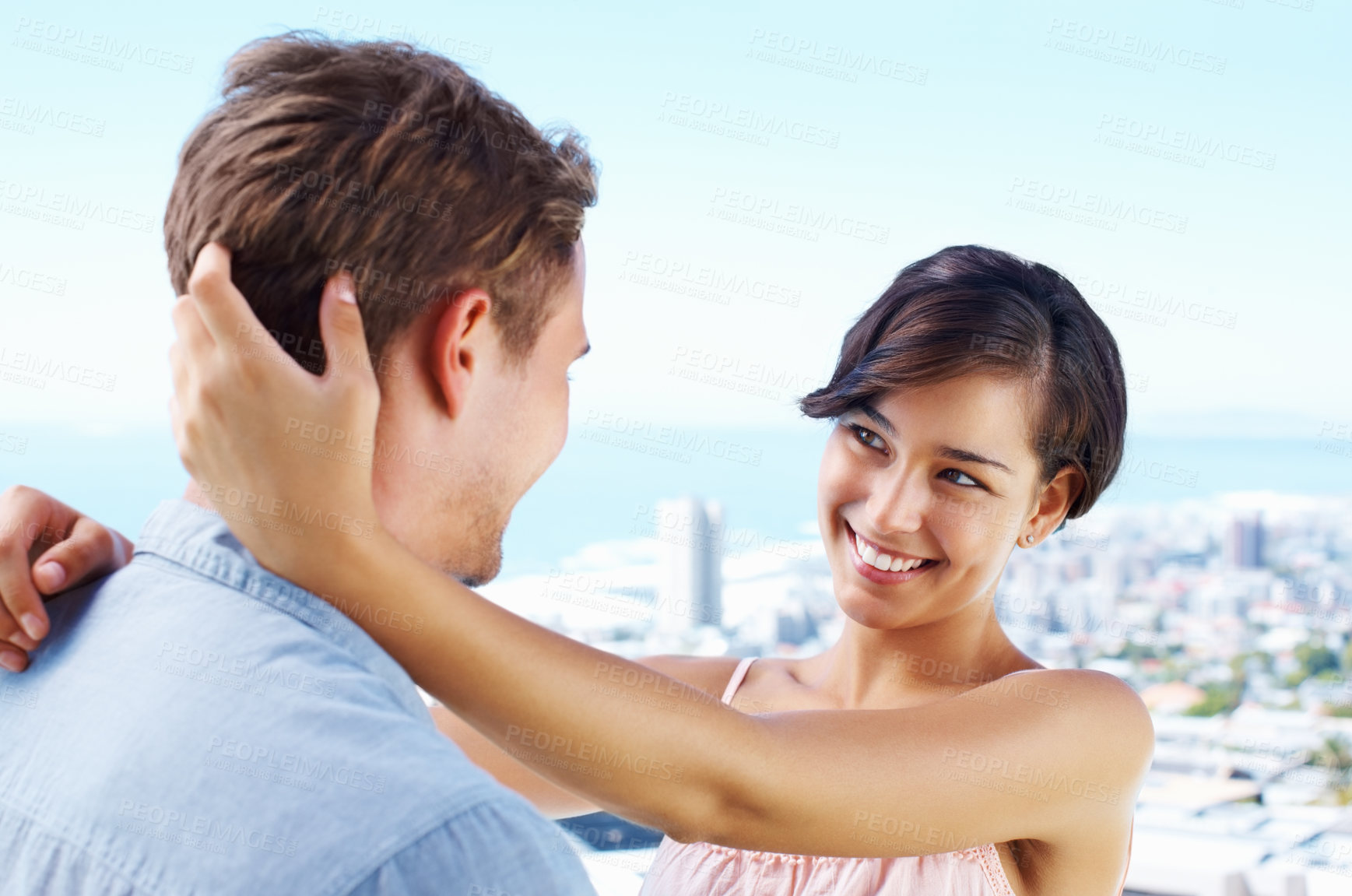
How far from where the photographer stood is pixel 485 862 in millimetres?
660

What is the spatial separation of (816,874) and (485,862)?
89 centimetres

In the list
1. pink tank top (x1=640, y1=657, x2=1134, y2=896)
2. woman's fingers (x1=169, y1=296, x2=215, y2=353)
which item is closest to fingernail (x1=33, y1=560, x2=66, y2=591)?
woman's fingers (x1=169, y1=296, x2=215, y2=353)

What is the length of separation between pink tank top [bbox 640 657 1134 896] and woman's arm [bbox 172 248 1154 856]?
103 millimetres

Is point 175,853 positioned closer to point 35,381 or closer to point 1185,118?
point 35,381

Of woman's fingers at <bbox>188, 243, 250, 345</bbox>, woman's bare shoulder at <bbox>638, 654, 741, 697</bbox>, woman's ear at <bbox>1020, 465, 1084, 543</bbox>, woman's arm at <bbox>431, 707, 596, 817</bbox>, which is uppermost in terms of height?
woman's fingers at <bbox>188, 243, 250, 345</bbox>

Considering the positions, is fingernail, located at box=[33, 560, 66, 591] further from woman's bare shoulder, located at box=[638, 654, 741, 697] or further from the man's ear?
woman's bare shoulder, located at box=[638, 654, 741, 697]

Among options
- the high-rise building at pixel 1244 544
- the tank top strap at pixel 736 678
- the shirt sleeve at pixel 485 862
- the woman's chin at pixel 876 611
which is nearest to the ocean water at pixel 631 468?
the woman's chin at pixel 876 611

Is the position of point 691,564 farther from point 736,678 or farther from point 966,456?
point 966,456

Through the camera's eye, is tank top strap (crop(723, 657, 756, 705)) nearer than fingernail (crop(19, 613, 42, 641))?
No

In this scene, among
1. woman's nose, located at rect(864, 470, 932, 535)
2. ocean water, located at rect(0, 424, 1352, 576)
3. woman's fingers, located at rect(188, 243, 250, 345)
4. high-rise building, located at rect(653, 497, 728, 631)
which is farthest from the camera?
high-rise building, located at rect(653, 497, 728, 631)

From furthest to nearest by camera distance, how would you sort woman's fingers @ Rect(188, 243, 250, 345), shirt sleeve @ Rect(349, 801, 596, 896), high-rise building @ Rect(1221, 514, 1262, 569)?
high-rise building @ Rect(1221, 514, 1262, 569)
woman's fingers @ Rect(188, 243, 250, 345)
shirt sleeve @ Rect(349, 801, 596, 896)

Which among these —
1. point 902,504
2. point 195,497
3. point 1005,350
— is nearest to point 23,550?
point 195,497

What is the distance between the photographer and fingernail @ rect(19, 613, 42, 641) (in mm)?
841

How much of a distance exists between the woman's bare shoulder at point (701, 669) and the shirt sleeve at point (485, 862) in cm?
100
